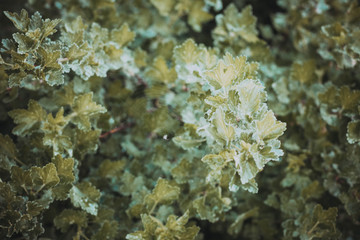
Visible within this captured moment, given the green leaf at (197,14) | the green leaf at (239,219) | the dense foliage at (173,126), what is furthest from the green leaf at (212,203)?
the green leaf at (197,14)

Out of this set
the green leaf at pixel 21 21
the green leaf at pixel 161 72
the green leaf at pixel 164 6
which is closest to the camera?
the green leaf at pixel 21 21

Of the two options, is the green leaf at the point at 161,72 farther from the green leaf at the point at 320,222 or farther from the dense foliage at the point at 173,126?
the green leaf at the point at 320,222

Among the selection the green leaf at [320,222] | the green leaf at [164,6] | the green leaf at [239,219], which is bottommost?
the green leaf at [239,219]

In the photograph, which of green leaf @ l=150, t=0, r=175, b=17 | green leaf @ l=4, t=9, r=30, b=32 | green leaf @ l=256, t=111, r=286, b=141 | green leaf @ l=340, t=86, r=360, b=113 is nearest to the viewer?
green leaf @ l=256, t=111, r=286, b=141

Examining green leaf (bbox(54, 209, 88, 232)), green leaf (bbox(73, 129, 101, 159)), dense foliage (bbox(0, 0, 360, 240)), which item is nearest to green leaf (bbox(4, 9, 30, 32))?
dense foliage (bbox(0, 0, 360, 240))

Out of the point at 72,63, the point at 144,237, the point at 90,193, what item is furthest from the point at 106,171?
the point at 72,63

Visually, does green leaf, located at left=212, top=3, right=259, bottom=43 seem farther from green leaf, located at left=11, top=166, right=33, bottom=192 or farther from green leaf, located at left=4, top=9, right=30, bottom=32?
green leaf, located at left=11, top=166, right=33, bottom=192

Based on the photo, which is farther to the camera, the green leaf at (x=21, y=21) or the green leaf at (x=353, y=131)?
the green leaf at (x=353, y=131)

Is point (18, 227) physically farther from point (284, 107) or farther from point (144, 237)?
point (284, 107)
